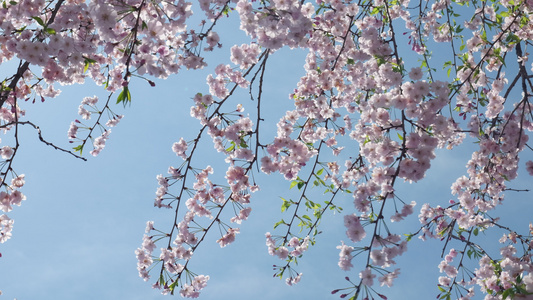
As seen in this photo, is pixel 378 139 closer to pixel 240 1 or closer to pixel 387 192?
pixel 387 192

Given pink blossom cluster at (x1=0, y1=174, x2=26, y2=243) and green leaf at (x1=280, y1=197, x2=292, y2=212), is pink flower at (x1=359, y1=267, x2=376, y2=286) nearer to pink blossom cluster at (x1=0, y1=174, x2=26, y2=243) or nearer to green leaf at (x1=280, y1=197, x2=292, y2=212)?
green leaf at (x1=280, y1=197, x2=292, y2=212)

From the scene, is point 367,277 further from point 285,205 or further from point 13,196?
point 13,196

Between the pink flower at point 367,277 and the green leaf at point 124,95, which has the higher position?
the green leaf at point 124,95

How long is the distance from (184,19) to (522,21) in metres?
4.31

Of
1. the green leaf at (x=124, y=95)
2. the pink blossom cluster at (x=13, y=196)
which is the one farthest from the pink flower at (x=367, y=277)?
the pink blossom cluster at (x=13, y=196)

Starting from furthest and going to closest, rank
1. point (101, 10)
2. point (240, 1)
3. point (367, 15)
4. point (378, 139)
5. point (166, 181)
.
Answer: point (367, 15)
point (166, 181)
point (240, 1)
point (378, 139)
point (101, 10)

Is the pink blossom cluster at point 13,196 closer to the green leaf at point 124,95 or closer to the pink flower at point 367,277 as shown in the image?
the green leaf at point 124,95

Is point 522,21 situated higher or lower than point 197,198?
higher

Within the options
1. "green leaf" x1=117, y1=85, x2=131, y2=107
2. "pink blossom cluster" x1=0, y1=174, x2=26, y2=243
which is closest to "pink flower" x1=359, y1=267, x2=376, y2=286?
"green leaf" x1=117, y1=85, x2=131, y2=107

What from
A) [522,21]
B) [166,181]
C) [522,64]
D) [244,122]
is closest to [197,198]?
[166,181]

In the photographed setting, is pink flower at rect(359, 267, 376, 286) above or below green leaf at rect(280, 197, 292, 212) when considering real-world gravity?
below

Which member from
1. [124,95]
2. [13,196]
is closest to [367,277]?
[124,95]

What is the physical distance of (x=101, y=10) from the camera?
3.59 m

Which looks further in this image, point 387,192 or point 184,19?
point 184,19
